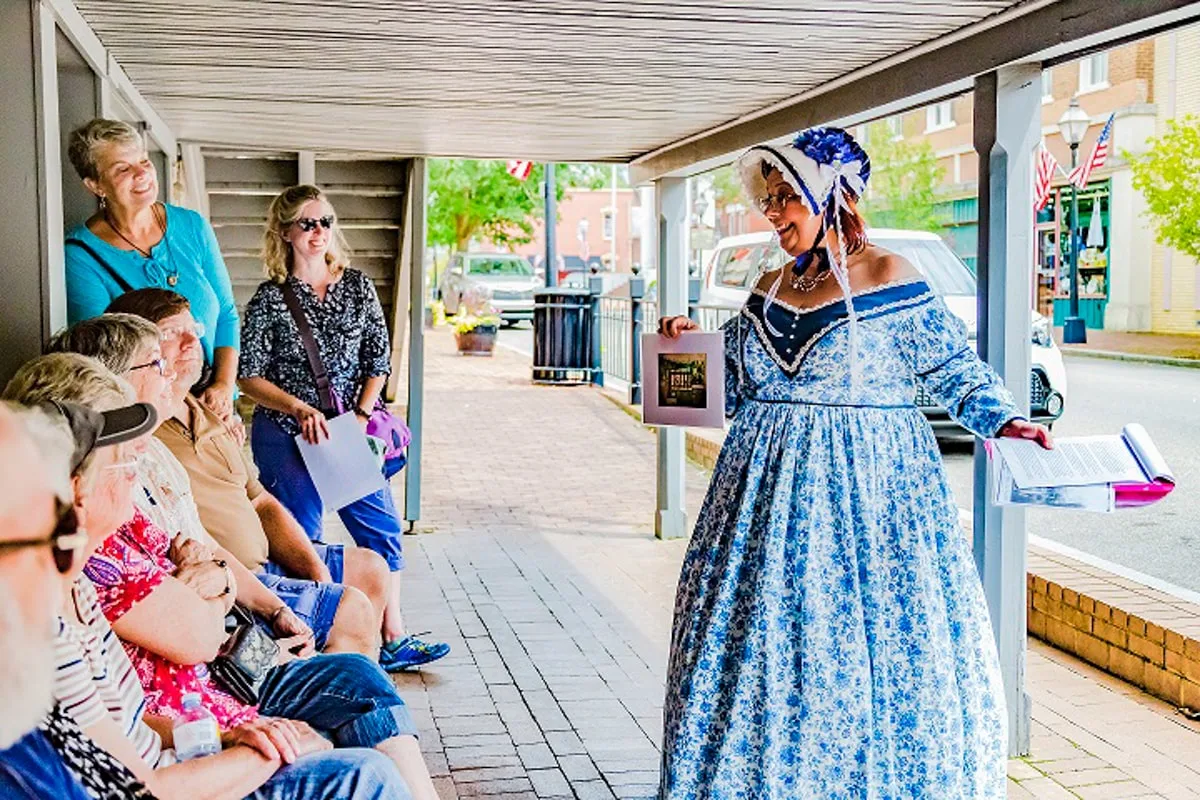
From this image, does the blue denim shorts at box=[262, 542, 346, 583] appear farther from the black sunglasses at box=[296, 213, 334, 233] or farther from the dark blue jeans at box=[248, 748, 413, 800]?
the dark blue jeans at box=[248, 748, 413, 800]

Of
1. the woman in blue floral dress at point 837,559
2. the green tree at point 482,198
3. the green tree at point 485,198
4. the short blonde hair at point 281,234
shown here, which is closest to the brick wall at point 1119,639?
the woman in blue floral dress at point 837,559

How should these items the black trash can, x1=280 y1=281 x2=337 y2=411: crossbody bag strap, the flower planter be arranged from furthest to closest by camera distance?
the flower planter
the black trash can
x1=280 y1=281 x2=337 y2=411: crossbody bag strap

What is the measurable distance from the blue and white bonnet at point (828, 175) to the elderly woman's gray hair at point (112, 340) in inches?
61.5

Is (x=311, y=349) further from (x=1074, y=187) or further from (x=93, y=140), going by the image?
(x=1074, y=187)

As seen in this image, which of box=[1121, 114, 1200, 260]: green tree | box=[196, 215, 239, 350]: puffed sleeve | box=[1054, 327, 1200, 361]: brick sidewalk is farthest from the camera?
box=[1054, 327, 1200, 361]: brick sidewalk

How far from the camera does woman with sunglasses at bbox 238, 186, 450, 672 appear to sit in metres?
5.00

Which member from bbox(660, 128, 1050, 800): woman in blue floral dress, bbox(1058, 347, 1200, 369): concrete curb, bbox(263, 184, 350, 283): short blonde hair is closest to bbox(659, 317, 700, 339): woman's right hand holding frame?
bbox(660, 128, 1050, 800): woman in blue floral dress

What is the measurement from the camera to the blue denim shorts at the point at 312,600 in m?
3.74

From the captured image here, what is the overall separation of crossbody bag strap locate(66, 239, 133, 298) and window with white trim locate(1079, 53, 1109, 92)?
29070 millimetres

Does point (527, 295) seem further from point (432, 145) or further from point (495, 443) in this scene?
point (432, 145)

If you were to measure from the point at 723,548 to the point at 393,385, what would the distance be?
12.3 m

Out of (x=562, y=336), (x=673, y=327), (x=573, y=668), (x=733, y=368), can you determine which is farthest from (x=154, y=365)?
(x=562, y=336)

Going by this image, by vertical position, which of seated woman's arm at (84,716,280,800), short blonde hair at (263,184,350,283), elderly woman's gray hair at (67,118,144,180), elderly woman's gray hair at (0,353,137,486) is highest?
elderly woman's gray hair at (67,118,144,180)

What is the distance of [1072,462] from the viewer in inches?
129
